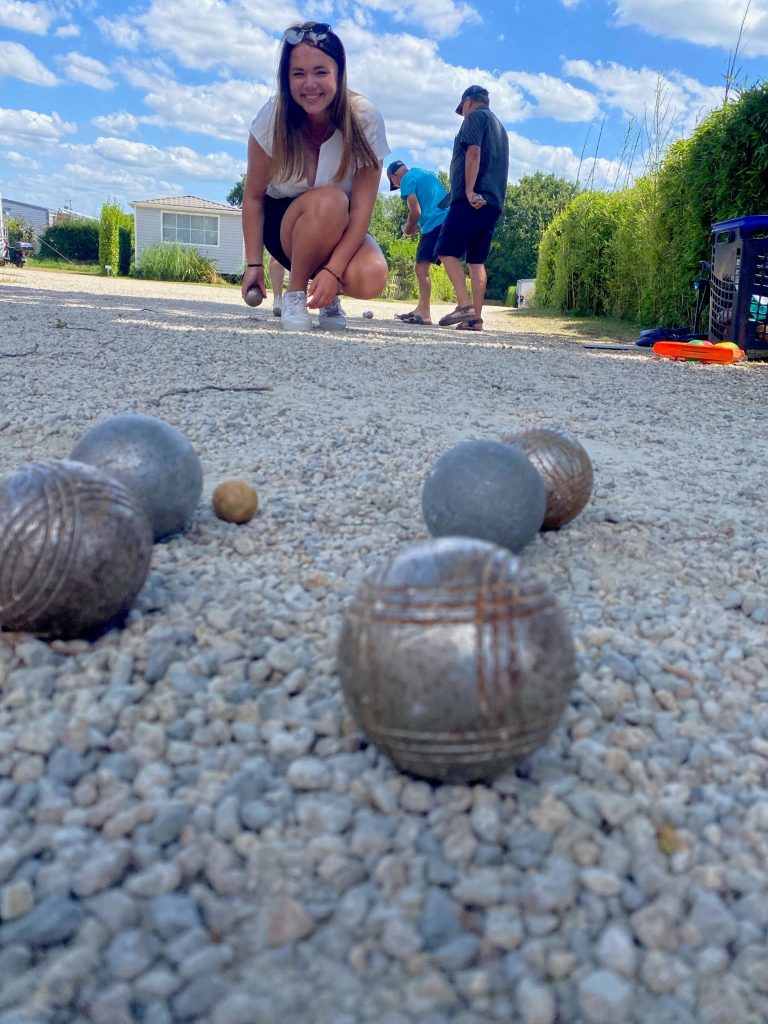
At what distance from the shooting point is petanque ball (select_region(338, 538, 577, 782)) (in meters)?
2.04

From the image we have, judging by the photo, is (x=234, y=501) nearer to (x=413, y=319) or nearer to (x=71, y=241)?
(x=413, y=319)

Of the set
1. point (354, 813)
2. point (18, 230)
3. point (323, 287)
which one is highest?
point (18, 230)

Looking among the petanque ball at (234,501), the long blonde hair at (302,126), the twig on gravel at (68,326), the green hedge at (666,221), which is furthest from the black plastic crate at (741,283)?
the petanque ball at (234,501)

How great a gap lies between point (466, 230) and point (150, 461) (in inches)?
327

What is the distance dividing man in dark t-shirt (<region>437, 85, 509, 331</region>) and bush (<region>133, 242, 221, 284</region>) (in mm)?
24479

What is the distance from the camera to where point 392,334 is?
10.5 meters

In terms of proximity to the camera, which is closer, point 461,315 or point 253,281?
point 253,281

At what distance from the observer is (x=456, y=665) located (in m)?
2.03

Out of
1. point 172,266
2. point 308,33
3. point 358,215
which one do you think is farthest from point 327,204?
point 172,266

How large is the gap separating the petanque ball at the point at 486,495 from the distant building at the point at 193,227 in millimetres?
40701

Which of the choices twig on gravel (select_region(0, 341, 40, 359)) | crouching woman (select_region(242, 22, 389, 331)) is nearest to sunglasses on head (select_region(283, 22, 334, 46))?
crouching woman (select_region(242, 22, 389, 331))

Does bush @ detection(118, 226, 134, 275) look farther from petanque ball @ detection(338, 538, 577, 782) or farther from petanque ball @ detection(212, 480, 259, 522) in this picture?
petanque ball @ detection(338, 538, 577, 782)

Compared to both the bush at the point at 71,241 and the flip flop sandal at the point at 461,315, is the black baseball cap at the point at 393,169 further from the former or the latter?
the bush at the point at 71,241

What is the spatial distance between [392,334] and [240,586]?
770cm
